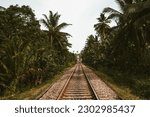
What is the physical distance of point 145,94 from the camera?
16.7m

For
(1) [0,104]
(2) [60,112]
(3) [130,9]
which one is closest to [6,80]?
(3) [130,9]

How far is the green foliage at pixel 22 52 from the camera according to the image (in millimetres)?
22156

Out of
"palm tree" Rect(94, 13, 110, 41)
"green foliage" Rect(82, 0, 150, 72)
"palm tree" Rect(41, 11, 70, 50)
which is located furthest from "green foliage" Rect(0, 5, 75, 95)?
"palm tree" Rect(94, 13, 110, 41)

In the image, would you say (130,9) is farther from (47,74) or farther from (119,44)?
(47,74)

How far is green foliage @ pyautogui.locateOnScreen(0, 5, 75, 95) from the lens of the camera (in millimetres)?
22156

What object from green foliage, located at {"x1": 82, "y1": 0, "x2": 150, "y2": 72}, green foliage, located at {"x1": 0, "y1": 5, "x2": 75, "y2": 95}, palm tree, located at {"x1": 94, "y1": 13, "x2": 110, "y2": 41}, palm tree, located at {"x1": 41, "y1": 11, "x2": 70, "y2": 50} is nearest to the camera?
green foliage, located at {"x1": 0, "y1": 5, "x2": 75, "y2": 95}

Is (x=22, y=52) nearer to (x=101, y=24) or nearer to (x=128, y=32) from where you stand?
(x=128, y=32)

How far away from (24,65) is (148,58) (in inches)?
454

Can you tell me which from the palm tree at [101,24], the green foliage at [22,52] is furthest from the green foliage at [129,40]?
the palm tree at [101,24]

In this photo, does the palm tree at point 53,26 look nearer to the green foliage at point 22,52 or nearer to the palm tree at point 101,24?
the green foliage at point 22,52

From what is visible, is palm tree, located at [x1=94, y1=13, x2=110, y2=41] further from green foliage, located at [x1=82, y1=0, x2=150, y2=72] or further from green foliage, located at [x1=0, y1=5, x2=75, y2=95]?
green foliage, located at [x1=82, y1=0, x2=150, y2=72]

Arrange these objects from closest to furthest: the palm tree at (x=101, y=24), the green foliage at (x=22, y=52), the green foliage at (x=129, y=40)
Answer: the green foliage at (x=22, y=52) < the green foliage at (x=129, y=40) < the palm tree at (x=101, y=24)

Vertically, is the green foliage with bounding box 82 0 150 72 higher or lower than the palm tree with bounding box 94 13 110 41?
lower

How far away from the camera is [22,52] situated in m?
22.3
